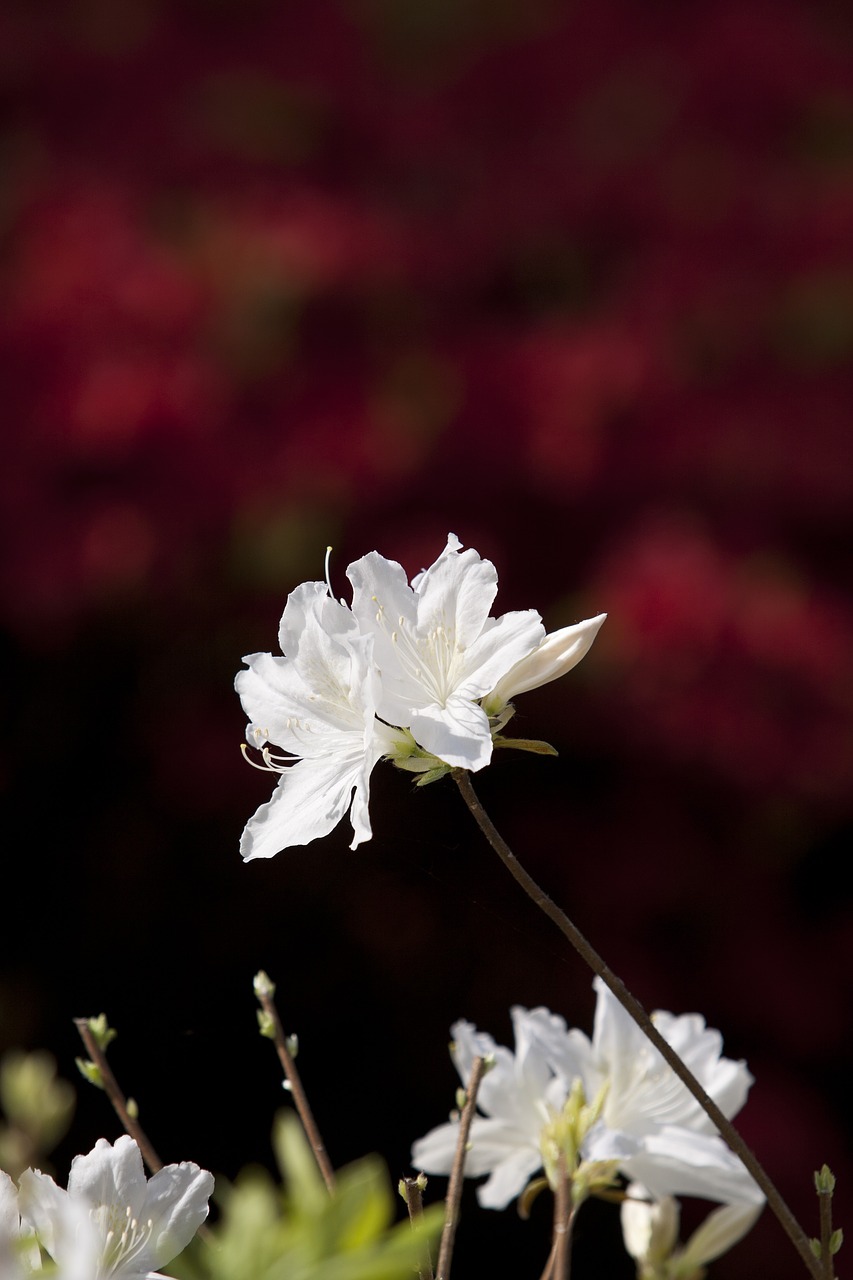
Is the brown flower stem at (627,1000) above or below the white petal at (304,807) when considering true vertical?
below

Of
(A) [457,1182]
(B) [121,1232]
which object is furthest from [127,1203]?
(A) [457,1182]

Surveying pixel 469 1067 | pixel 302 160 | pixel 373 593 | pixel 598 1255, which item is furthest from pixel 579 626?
pixel 302 160

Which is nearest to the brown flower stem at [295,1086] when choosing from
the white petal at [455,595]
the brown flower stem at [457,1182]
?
the brown flower stem at [457,1182]

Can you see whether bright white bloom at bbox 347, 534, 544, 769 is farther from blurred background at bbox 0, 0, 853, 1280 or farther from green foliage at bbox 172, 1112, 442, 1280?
blurred background at bbox 0, 0, 853, 1280

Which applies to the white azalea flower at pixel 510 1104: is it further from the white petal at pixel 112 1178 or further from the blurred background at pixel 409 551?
the blurred background at pixel 409 551

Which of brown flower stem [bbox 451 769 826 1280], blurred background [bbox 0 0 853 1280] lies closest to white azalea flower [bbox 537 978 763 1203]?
brown flower stem [bbox 451 769 826 1280]

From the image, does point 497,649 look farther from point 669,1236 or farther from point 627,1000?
point 669,1236
